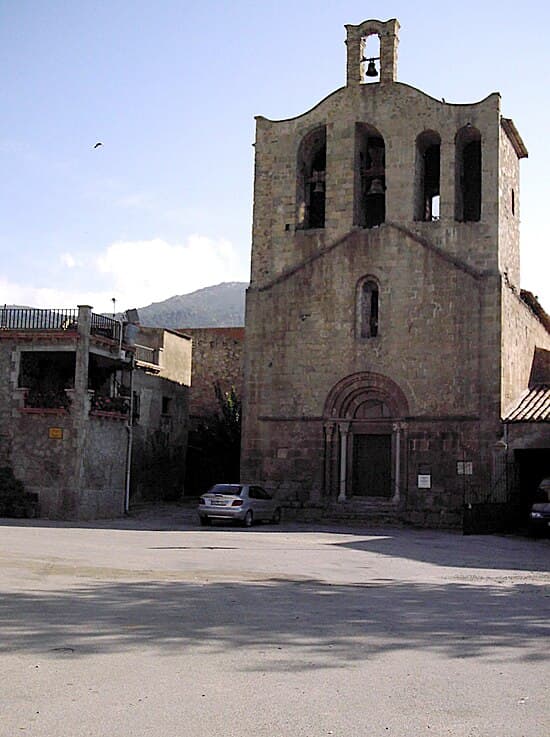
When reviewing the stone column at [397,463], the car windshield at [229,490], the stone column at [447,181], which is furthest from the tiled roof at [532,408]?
the car windshield at [229,490]

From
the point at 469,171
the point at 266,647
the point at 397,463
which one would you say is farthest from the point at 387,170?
the point at 266,647

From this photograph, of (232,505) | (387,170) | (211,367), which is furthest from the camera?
(211,367)

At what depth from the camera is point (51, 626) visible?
9555 millimetres

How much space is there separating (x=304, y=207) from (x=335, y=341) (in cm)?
562

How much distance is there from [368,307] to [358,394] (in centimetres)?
319

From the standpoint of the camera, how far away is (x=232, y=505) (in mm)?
29047

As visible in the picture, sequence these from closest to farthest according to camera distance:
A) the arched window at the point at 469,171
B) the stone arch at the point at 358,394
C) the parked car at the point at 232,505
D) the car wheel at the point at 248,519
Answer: the parked car at the point at 232,505, the car wheel at the point at 248,519, the stone arch at the point at 358,394, the arched window at the point at 469,171

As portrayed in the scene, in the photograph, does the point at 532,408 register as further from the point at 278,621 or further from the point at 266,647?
the point at 266,647

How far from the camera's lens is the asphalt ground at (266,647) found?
6.45m

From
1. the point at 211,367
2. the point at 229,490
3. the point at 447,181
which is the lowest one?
the point at 229,490

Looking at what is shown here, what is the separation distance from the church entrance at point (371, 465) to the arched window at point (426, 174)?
812cm

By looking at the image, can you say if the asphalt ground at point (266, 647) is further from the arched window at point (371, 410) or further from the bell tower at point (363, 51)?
the bell tower at point (363, 51)

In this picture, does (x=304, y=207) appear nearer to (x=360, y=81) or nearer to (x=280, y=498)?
(x=360, y=81)

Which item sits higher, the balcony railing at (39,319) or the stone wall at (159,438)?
the balcony railing at (39,319)
